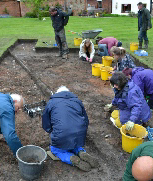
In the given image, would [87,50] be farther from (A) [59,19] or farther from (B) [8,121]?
(B) [8,121]

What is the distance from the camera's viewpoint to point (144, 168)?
168cm

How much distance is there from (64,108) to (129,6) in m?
34.7

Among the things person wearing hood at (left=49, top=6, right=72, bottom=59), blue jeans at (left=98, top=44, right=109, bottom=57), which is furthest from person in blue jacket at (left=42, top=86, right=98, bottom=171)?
person wearing hood at (left=49, top=6, right=72, bottom=59)

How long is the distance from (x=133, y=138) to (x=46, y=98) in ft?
10.0

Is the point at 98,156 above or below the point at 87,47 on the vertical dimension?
below

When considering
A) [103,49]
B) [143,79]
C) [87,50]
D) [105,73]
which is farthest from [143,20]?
[143,79]

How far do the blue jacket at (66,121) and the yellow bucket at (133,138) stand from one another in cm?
75

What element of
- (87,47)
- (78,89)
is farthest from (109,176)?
(87,47)

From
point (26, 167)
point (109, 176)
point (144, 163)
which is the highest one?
point (144, 163)

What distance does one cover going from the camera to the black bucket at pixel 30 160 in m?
3.17

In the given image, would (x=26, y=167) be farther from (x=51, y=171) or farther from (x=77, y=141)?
(x=77, y=141)

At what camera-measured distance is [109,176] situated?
3400mm

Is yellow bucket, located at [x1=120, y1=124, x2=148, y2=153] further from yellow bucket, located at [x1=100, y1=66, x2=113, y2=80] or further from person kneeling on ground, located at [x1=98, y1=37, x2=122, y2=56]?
person kneeling on ground, located at [x1=98, y1=37, x2=122, y2=56]

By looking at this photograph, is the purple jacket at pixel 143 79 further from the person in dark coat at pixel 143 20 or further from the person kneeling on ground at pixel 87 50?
the person in dark coat at pixel 143 20
